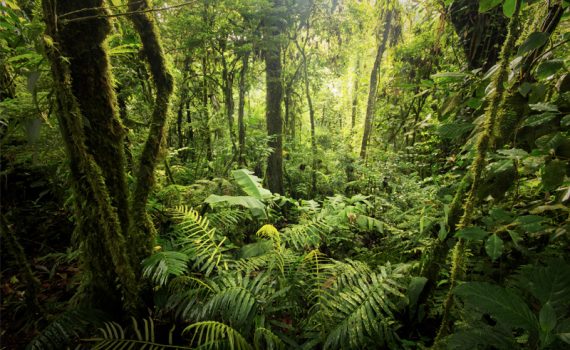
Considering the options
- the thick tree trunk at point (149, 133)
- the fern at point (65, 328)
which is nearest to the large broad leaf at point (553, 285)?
the thick tree trunk at point (149, 133)

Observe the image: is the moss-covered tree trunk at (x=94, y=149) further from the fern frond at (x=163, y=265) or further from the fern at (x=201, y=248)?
the fern at (x=201, y=248)

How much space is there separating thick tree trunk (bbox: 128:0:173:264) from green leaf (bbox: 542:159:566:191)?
252 cm

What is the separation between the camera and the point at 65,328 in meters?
2.00

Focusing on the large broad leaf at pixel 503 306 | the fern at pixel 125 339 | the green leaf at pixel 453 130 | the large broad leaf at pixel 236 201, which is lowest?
the fern at pixel 125 339

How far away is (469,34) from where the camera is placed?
106 inches

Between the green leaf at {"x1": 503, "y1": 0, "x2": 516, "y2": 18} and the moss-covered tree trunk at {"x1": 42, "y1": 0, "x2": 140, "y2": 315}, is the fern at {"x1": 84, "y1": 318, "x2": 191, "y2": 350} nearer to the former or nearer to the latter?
the moss-covered tree trunk at {"x1": 42, "y1": 0, "x2": 140, "y2": 315}

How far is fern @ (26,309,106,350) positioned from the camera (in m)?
1.98

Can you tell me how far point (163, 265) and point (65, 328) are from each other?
30.9 inches

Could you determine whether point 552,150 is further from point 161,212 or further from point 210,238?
point 161,212

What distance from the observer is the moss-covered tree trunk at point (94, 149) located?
5.74ft

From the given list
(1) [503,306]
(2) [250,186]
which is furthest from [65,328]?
(1) [503,306]

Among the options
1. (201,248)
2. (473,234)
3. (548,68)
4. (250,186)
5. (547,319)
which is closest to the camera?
(547,319)

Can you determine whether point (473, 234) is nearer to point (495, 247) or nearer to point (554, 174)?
point (495, 247)

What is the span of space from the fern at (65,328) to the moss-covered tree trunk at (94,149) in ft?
0.44
